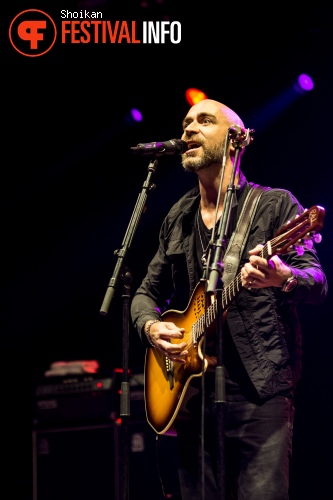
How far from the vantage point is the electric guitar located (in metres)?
2.44

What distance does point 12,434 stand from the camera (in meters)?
6.37

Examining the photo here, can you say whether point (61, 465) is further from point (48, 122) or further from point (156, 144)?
point (48, 122)

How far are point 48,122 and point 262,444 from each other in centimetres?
448

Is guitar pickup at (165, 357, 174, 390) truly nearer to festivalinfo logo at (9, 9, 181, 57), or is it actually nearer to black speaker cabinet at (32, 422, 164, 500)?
black speaker cabinet at (32, 422, 164, 500)

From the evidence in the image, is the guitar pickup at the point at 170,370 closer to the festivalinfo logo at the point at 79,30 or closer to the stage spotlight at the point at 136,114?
the festivalinfo logo at the point at 79,30

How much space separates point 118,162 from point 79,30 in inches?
55.3

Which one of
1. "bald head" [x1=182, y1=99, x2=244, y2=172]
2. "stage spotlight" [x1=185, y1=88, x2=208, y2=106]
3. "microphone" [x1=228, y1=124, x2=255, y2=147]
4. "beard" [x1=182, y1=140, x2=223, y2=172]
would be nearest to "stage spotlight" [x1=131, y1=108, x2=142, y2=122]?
"stage spotlight" [x1=185, y1=88, x2=208, y2=106]

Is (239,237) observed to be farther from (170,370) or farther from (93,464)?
(93,464)

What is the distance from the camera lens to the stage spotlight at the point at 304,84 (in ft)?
17.4

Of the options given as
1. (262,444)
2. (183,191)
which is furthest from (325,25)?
(262,444)

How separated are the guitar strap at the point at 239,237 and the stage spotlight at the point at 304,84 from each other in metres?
2.43

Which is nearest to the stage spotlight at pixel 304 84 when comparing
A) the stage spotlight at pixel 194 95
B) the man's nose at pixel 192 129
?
the stage spotlight at pixel 194 95

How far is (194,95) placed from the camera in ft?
19.5

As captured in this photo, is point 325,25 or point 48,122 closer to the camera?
point 325,25
